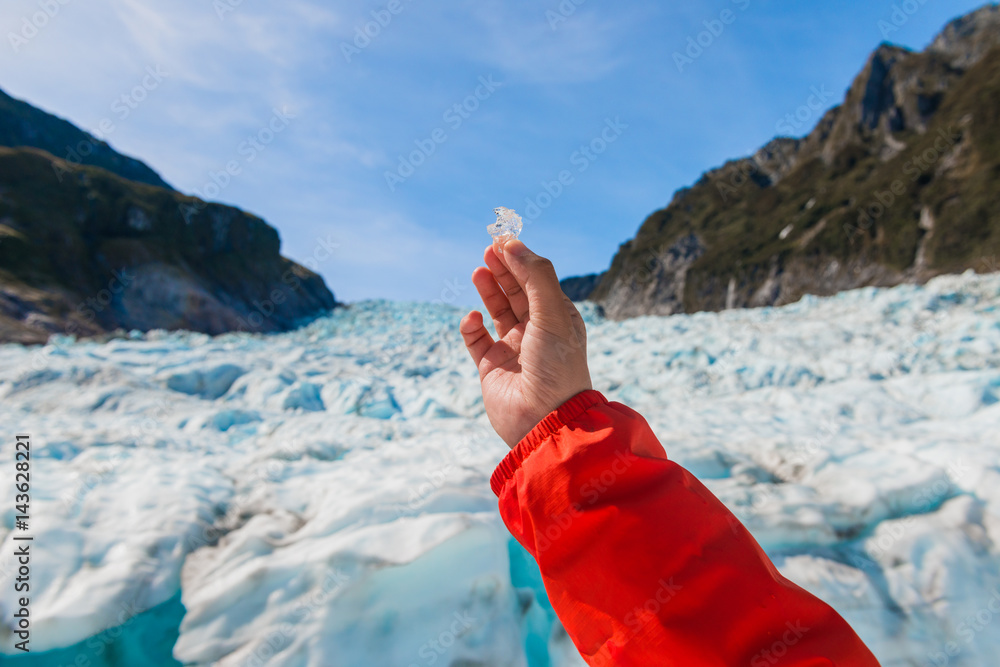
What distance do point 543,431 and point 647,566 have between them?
12.7 inches

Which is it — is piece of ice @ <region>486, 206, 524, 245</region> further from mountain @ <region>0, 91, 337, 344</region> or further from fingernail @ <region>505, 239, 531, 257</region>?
mountain @ <region>0, 91, 337, 344</region>

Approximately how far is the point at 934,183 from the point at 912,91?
11.2 metres

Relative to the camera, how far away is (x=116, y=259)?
79.3ft

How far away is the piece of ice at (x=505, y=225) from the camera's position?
1281mm

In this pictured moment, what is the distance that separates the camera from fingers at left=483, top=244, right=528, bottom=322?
1.36 m

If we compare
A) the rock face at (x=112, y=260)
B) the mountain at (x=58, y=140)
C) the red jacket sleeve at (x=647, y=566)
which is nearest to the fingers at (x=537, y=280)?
the red jacket sleeve at (x=647, y=566)

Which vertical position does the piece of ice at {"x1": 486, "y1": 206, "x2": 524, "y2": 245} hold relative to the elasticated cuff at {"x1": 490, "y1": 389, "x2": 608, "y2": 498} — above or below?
above

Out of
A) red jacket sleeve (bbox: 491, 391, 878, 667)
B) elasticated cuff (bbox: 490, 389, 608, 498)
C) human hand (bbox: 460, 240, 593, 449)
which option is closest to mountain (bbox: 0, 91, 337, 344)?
human hand (bbox: 460, 240, 593, 449)

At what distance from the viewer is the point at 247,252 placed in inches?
1371

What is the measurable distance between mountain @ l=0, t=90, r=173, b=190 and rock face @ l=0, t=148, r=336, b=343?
1625 centimetres

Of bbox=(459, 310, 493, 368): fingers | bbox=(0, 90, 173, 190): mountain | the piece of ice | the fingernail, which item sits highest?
bbox=(0, 90, 173, 190): mountain

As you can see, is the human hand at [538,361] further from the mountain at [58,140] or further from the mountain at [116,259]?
the mountain at [58,140]

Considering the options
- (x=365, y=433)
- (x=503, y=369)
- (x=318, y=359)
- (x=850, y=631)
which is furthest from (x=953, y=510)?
(x=318, y=359)

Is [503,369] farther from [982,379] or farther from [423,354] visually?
[423,354]
